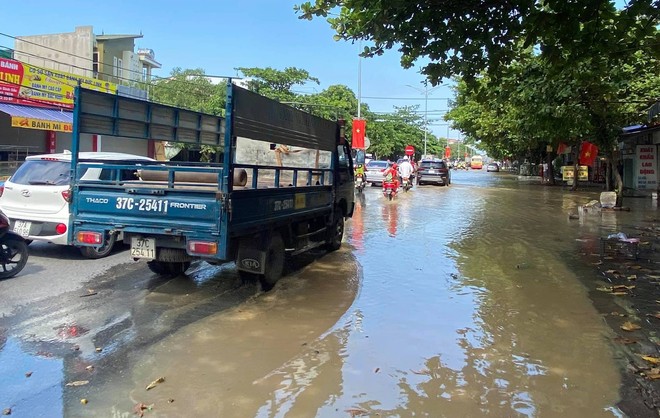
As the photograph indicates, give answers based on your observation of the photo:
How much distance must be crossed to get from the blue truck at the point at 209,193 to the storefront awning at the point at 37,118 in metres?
12.3

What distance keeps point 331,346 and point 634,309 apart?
3.65 meters

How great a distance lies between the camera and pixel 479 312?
5801 millimetres

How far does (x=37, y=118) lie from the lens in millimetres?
17641

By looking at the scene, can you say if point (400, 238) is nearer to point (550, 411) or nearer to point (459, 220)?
point (459, 220)

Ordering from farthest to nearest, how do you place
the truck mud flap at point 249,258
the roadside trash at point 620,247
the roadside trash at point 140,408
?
the roadside trash at point 620,247 → the truck mud flap at point 249,258 → the roadside trash at point 140,408

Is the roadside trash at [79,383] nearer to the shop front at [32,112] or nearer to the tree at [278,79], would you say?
the shop front at [32,112]

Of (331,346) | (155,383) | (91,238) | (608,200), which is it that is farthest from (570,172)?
(155,383)

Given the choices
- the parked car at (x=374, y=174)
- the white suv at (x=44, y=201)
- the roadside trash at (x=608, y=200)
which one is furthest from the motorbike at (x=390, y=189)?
the white suv at (x=44, y=201)

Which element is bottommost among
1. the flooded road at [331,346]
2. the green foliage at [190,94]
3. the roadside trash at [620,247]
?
the flooded road at [331,346]

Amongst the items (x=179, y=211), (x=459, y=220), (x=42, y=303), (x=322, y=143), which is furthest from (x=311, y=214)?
(x=459, y=220)

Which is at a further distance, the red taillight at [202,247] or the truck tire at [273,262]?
the truck tire at [273,262]

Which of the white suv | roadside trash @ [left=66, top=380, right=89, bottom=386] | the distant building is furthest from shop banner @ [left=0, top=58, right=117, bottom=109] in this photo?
roadside trash @ [left=66, top=380, right=89, bottom=386]

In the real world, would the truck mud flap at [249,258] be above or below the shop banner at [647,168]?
below

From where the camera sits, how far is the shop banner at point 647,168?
23.6 m
